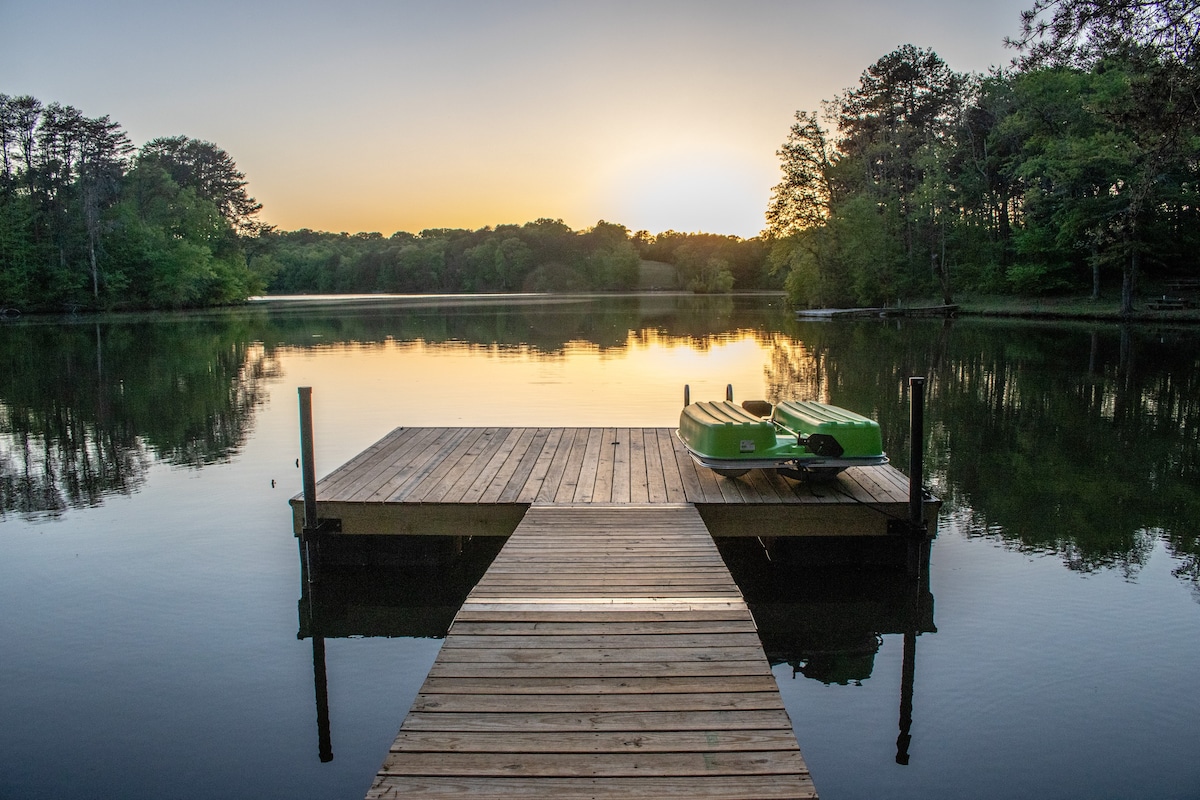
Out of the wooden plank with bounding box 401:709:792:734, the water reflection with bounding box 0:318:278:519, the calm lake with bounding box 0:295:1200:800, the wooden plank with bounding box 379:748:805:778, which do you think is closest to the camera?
the wooden plank with bounding box 379:748:805:778

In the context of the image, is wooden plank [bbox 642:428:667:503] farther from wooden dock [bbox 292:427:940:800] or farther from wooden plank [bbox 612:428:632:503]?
wooden plank [bbox 612:428:632:503]

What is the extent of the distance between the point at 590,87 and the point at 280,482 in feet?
91.0

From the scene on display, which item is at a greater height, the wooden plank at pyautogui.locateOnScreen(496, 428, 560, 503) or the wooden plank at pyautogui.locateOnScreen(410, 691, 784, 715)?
the wooden plank at pyautogui.locateOnScreen(496, 428, 560, 503)

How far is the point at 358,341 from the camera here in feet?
97.7

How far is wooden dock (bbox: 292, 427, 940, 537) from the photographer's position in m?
6.44

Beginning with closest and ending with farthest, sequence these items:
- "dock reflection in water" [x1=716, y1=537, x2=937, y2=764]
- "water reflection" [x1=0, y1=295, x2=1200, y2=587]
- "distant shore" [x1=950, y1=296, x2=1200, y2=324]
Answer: "dock reflection in water" [x1=716, y1=537, x2=937, y2=764], "water reflection" [x1=0, y1=295, x2=1200, y2=587], "distant shore" [x1=950, y1=296, x2=1200, y2=324]

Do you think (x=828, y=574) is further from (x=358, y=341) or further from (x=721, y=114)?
(x=721, y=114)

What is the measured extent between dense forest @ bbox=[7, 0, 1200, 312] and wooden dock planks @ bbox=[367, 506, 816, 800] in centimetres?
935

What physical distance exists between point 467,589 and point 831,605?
8.85 feet

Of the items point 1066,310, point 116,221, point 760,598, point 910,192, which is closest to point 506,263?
point 116,221

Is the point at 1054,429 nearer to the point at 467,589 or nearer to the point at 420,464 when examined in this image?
the point at 420,464

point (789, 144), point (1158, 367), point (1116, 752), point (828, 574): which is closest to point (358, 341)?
point (1158, 367)

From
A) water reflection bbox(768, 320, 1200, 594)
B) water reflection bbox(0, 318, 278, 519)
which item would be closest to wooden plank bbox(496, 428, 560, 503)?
water reflection bbox(768, 320, 1200, 594)

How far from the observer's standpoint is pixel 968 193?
150 feet
